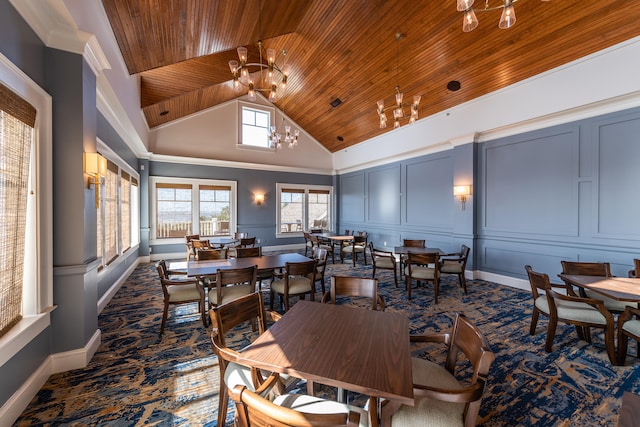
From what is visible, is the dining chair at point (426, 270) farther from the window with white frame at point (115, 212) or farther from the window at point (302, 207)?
the window at point (302, 207)

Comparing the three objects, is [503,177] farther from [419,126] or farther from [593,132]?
[419,126]

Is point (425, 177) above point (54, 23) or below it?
below

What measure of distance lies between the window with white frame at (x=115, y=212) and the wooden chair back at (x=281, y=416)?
3377 mm

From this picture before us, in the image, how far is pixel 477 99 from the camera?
204 inches

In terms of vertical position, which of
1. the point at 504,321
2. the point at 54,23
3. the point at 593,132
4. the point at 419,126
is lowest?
the point at 504,321

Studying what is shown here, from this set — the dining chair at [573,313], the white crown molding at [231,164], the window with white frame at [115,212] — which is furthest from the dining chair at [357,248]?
the window with white frame at [115,212]

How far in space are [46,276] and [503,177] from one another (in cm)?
649

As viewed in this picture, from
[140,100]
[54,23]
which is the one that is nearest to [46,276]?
[54,23]

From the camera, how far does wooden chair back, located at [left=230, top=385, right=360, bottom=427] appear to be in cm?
79

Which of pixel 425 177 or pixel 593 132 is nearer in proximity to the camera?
pixel 593 132

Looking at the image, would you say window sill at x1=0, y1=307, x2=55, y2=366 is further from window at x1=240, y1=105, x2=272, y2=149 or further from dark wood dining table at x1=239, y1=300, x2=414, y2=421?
window at x1=240, y1=105, x2=272, y2=149

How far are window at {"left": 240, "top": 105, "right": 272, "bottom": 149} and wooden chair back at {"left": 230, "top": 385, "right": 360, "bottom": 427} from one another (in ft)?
27.4

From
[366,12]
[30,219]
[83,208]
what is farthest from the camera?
[366,12]

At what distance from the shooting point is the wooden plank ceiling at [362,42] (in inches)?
132
